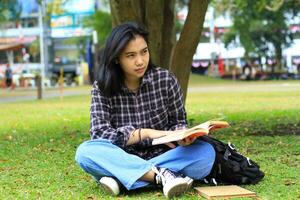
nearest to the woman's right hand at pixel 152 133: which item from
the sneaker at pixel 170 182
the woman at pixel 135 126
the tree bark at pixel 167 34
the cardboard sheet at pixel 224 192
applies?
the woman at pixel 135 126

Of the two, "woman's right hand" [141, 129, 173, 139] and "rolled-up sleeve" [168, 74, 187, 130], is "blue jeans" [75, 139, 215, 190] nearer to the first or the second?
"woman's right hand" [141, 129, 173, 139]

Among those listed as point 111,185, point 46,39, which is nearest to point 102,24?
point 46,39

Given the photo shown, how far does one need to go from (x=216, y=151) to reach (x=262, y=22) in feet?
135

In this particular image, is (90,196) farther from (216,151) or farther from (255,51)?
(255,51)

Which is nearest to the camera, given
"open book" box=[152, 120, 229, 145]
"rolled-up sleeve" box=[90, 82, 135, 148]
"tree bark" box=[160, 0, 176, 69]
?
"open book" box=[152, 120, 229, 145]

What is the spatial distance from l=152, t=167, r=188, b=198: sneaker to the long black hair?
Result: 0.71 meters

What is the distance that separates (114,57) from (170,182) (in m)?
1.03

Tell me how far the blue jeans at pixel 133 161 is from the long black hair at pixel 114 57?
425 mm

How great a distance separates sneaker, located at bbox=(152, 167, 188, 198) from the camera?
4143 millimetres

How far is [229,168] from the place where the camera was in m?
4.53

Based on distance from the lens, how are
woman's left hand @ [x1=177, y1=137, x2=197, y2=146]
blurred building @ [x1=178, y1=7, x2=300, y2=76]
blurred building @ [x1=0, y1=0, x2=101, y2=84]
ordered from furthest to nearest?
1. blurred building @ [x1=0, y1=0, x2=101, y2=84]
2. blurred building @ [x1=178, y1=7, x2=300, y2=76]
3. woman's left hand @ [x1=177, y1=137, x2=197, y2=146]

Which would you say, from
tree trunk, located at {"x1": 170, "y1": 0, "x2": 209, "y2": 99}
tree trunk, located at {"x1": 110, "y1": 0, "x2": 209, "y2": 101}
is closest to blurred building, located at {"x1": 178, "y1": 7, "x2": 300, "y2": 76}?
tree trunk, located at {"x1": 110, "y1": 0, "x2": 209, "y2": 101}

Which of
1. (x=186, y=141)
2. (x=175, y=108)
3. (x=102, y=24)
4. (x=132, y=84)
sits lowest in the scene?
(x=186, y=141)

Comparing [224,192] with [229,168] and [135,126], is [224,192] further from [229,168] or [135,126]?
[135,126]
